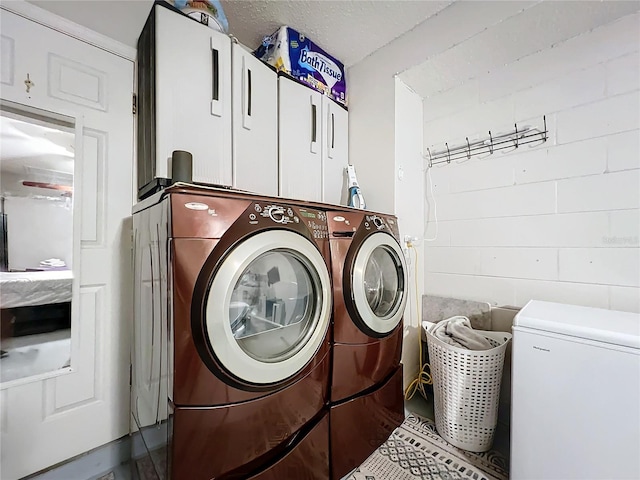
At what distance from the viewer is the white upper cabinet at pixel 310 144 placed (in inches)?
63.9

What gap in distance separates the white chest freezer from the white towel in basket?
0.33 meters

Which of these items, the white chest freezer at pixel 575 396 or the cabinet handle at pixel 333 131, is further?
the cabinet handle at pixel 333 131

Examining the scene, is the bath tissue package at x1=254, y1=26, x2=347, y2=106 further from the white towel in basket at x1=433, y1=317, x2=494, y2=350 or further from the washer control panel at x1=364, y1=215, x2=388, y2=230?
the white towel in basket at x1=433, y1=317, x2=494, y2=350

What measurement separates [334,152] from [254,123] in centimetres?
63

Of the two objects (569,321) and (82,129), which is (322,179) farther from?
(569,321)

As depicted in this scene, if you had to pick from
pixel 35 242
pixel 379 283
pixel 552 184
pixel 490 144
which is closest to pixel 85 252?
pixel 35 242

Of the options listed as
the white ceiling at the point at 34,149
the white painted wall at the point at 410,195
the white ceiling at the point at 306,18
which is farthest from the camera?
the white painted wall at the point at 410,195

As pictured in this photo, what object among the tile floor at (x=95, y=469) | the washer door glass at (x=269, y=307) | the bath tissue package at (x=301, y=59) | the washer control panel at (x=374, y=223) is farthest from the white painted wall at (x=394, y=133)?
the washer door glass at (x=269, y=307)

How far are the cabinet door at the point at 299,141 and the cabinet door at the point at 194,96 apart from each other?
13.8 inches

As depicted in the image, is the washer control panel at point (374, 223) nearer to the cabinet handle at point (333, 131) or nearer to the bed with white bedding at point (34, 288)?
the cabinet handle at point (333, 131)

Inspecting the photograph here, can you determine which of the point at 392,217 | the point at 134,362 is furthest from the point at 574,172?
the point at 134,362

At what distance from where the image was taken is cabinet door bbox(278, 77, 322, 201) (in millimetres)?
1614

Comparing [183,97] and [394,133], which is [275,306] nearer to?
[183,97]

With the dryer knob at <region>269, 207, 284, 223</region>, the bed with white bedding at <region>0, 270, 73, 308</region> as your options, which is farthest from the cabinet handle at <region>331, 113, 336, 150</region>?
the bed with white bedding at <region>0, 270, 73, 308</region>
